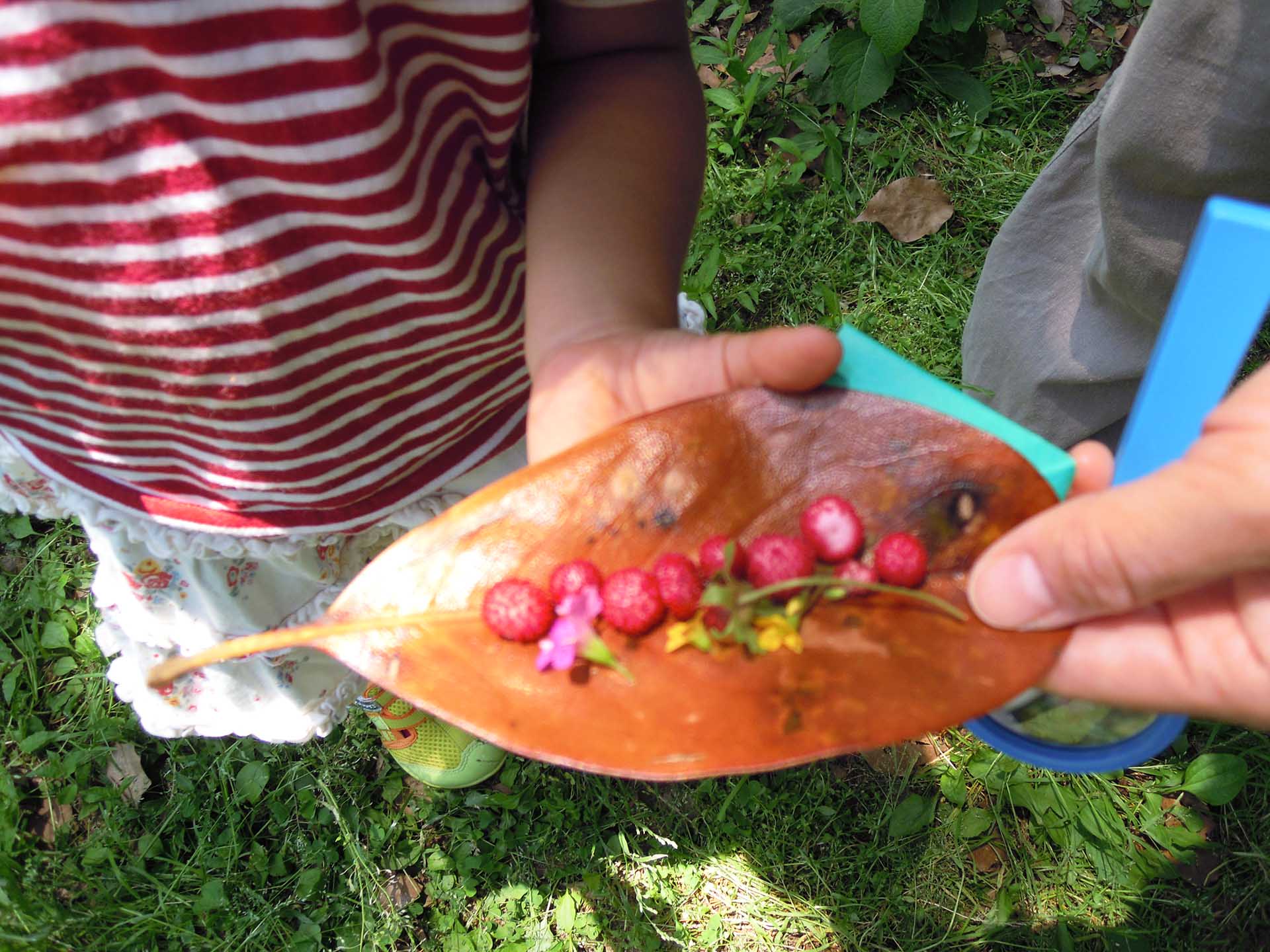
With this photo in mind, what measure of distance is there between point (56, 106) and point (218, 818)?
56.9 inches

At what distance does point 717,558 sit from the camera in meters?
0.89

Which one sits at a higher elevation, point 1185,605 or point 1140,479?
point 1140,479

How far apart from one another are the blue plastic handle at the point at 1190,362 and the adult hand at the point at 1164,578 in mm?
73

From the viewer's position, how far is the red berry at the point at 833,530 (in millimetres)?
897

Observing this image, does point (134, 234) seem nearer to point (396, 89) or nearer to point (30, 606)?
point (396, 89)

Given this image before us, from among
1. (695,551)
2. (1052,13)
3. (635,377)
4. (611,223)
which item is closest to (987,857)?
(695,551)

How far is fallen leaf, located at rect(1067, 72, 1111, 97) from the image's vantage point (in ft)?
7.66

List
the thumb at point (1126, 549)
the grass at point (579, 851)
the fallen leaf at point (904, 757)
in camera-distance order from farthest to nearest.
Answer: the fallen leaf at point (904, 757), the grass at point (579, 851), the thumb at point (1126, 549)

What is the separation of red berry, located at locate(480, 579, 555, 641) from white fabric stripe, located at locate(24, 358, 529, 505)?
426 mm

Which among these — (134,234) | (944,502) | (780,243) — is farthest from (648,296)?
(780,243)

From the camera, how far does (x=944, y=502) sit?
918mm

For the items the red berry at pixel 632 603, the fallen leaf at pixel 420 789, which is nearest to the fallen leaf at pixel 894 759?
the fallen leaf at pixel 420 789

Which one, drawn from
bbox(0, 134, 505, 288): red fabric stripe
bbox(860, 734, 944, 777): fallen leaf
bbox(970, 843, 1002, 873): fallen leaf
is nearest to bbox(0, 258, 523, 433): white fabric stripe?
bbox(0, 134, 505, 288): red fabric stripe

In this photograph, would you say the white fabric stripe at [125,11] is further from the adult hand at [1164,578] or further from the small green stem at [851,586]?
the adult hand at [1164,578]
